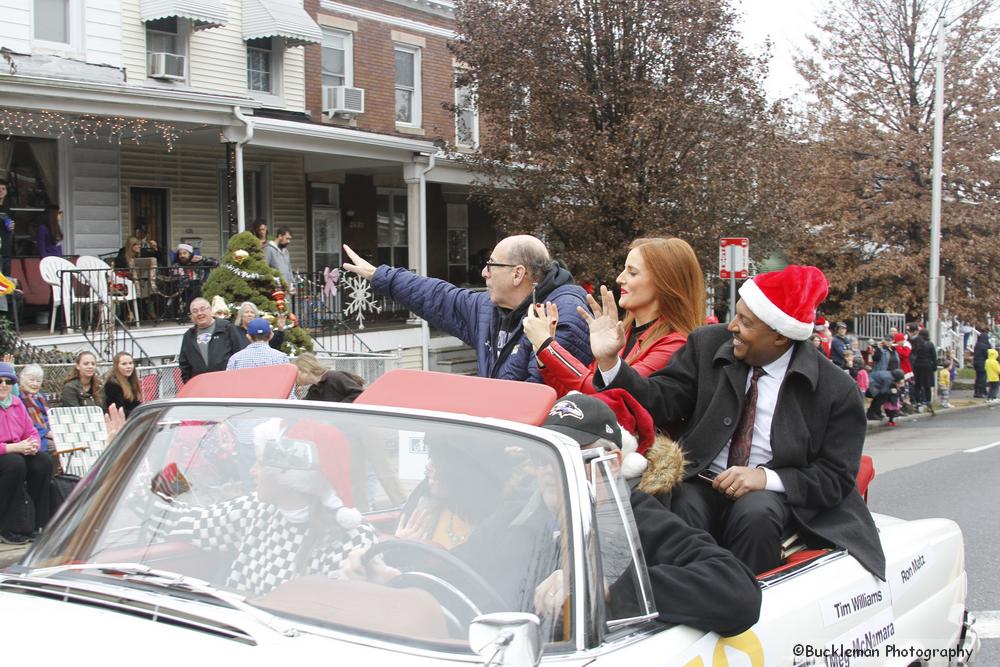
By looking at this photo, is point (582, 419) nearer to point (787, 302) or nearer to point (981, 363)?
point (787, 302)

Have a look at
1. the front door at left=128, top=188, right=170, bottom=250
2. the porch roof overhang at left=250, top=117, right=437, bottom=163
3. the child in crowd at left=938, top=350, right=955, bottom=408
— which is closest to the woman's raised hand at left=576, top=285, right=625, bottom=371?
the porch roof overhang at left=250, top=117, right=437, bottom=163

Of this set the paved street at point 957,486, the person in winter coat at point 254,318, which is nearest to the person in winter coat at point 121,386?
the person in winter coat at point 254,318

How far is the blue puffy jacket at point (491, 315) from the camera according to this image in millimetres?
→ 4762

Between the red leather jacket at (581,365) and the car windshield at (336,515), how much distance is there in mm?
1181

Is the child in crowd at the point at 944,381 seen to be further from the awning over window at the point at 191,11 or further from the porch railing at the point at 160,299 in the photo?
the awning over window at the point at 191,11

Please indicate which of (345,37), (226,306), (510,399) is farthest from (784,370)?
(345,37)

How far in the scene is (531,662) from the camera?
7.05 ft

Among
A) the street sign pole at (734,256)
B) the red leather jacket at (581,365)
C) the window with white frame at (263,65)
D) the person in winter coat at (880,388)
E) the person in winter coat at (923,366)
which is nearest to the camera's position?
the red leather jacket at (581,365)

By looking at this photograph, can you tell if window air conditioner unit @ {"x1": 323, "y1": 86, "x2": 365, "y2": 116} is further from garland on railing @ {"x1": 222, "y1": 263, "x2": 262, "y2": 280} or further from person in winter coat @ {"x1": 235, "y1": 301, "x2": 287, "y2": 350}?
person in winter coat @ {"x1": 235, "y1": 301, "x2": 287, "y2": 350}

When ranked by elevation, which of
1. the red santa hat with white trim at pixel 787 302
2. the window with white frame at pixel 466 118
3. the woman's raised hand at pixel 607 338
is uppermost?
the window with white frame at pixel 466 118

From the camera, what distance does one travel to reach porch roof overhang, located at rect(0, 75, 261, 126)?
1345 centimetres

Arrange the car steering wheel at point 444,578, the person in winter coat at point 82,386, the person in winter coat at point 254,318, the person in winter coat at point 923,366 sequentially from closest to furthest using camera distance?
the car steering wheel at point 444,578
the person in winter coat at point 82,386
the person in winter coat at point 254,318
the person in winter coat at point 923,366

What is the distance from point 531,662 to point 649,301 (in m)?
2.42

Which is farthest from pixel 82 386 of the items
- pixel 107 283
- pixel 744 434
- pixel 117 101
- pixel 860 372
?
pixel 860 372
